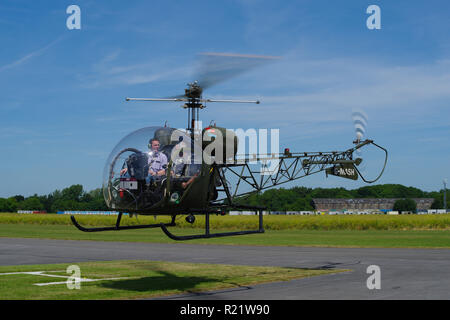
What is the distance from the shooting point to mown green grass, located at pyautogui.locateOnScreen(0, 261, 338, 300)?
1479 centimetres

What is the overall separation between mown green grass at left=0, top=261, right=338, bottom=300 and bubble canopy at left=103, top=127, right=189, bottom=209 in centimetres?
293

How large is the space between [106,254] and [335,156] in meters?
15.1

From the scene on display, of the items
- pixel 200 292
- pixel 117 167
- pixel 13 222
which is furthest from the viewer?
pixel 13 222

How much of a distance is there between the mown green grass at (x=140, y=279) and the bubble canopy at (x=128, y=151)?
293 cm

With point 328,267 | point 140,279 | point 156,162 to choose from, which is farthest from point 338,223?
point 156,162

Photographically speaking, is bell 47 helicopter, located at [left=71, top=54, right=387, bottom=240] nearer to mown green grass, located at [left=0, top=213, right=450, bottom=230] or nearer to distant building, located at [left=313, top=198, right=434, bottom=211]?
mown green grass, located at [left=0, top=213, right=450, bottom=230]

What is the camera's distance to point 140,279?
18031 millimetres

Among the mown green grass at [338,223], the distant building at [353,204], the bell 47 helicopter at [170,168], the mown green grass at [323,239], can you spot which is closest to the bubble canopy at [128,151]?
the bell 47 helicopter at [170,168]

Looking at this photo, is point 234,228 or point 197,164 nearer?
point 197,164

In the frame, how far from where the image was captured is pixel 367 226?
198 feet

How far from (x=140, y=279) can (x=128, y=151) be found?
652cm

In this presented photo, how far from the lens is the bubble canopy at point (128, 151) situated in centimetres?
1327
